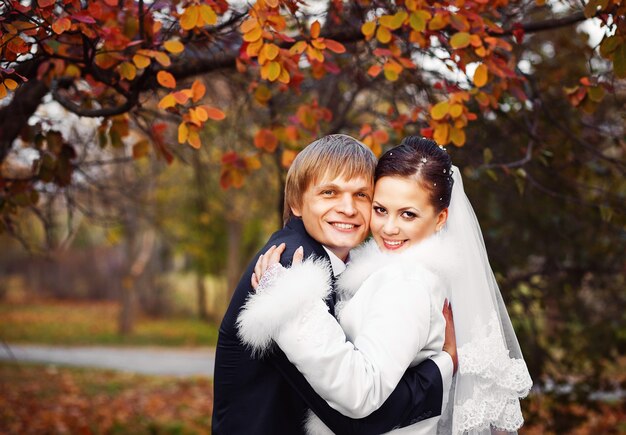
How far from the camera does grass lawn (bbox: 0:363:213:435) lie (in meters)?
8.40

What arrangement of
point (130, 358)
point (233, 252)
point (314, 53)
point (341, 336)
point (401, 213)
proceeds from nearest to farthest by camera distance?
point (341, 336), point (401, 213), point (314, 53), point (130, 358), point (233, 252)

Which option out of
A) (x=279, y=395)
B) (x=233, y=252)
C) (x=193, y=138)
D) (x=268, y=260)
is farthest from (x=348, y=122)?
(x=233, y=252)

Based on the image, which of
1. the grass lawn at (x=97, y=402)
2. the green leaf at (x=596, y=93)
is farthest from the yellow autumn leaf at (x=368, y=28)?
the grass lawn at (x=97, y=402)

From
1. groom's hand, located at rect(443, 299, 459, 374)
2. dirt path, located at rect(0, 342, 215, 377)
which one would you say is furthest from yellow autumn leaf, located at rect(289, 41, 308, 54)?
dirt path, located at rect(0, 342, 215, 377)

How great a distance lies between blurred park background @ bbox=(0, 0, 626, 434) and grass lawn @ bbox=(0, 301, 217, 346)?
18.3 ft

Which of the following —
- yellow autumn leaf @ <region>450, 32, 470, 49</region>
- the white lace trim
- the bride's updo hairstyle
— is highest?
yellow autumn leaf @ <region>450, 32, 470, 49</region>

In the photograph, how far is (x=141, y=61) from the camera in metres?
3.33

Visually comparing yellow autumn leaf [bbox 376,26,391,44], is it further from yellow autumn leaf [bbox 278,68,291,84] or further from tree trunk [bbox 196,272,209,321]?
tree trunk [bbox 196,272,209,321]

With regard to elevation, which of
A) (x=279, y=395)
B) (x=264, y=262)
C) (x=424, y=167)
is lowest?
(x=279, y=395)

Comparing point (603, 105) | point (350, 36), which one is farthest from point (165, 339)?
point (350, 36)

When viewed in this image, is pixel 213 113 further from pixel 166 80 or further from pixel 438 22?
pixel 438 22

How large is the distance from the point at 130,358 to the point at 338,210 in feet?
46.7

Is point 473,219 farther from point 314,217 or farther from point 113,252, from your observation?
point 113,252

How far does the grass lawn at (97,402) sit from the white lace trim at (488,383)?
564cm
